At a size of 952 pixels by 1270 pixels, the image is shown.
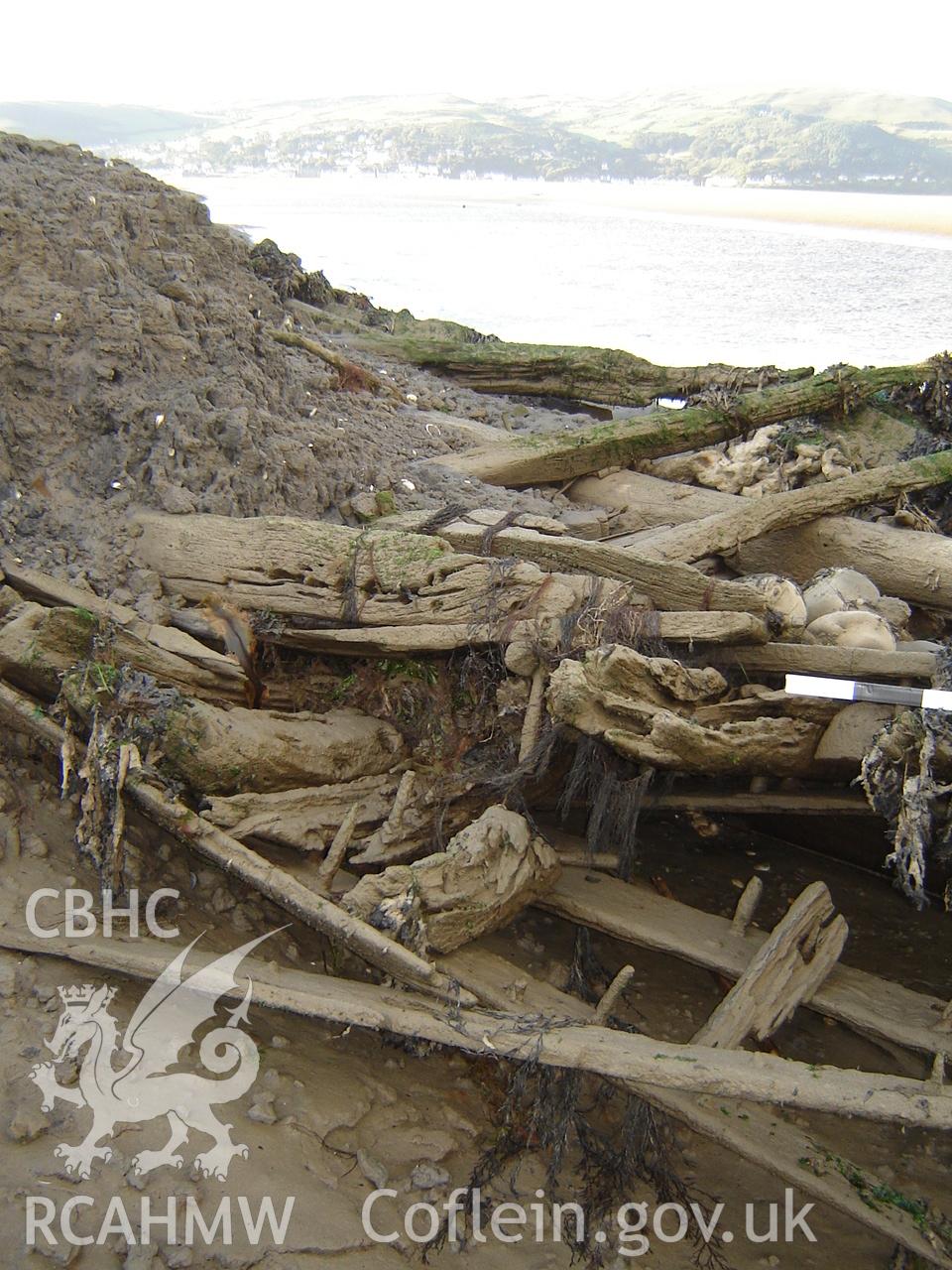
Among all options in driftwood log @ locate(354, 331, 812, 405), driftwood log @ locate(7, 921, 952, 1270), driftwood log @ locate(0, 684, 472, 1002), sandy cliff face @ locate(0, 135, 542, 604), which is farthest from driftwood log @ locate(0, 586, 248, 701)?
driftwood log @ locate(354, 331, 812, 405)

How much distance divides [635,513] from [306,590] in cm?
216

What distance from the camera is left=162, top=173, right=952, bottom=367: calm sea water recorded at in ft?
34.6

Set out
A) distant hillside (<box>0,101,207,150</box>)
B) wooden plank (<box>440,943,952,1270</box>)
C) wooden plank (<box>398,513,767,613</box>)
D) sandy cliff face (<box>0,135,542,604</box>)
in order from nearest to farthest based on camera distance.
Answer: wooden plank (<box>440,943,952,1270</box>) < wooden plank (<box>398,513,767,613</box>) < sandy cliff face (<box>0,135,542,604</box>) < distant hillside (<box>0,101,207,150</box>)

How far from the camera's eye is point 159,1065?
→ 10.3 feet

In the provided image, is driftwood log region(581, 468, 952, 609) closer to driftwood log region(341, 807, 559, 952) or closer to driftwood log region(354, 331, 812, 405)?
driftwood log region(341, 807, 559, 952)

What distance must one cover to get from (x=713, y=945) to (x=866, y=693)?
1127 millimetres

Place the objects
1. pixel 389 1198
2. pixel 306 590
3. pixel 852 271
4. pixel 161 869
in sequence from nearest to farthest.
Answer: pixel 389 1198
pixel 161 869
pixel 306 590
pixel 852 271

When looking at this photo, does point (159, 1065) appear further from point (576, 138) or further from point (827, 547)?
point (576, 138)

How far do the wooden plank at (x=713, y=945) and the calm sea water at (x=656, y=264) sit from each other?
22.0ft

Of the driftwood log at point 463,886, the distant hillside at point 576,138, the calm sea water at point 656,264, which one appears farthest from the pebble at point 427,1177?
the distant hillside at point 576,138

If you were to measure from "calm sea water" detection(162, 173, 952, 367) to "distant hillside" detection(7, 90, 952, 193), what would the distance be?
1.16m

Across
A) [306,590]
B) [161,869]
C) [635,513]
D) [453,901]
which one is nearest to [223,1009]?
[161,869]

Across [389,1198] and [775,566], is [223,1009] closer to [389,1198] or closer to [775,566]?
[389,1198]

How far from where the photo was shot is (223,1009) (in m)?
3.38
